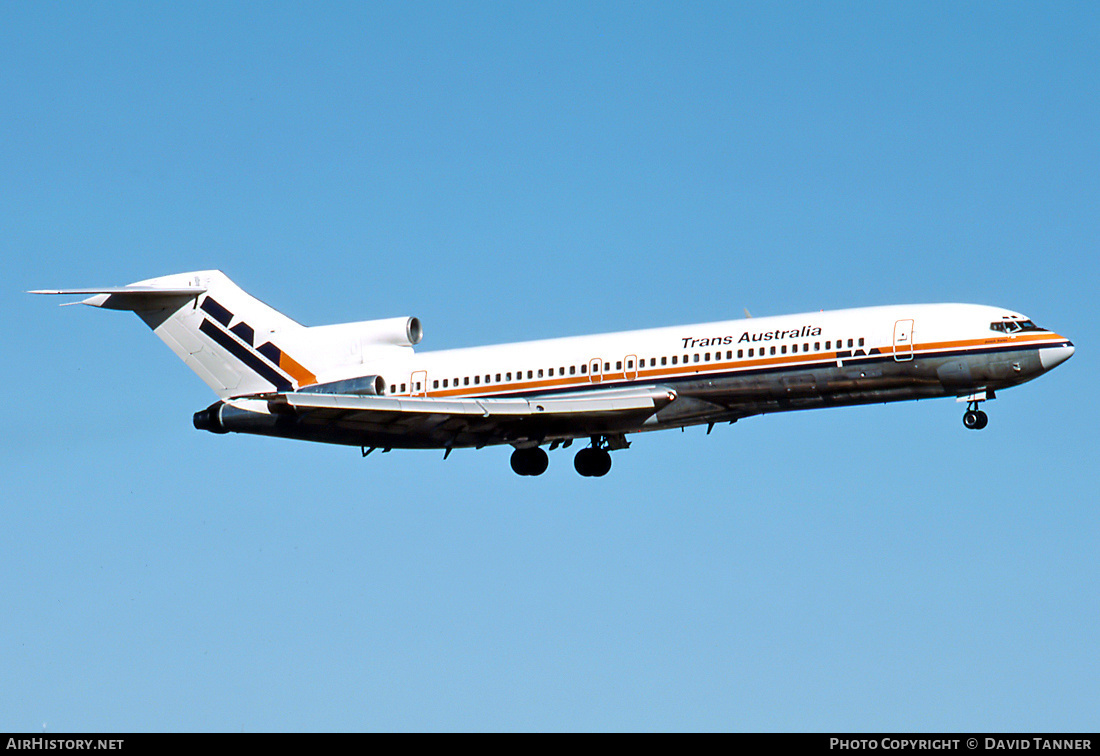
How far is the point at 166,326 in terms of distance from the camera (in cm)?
4738

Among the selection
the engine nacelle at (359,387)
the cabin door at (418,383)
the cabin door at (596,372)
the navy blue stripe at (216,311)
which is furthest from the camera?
the navy blue stripe at (216,311)

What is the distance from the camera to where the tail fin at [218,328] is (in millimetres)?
46188

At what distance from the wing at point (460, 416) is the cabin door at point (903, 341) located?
19.7ft

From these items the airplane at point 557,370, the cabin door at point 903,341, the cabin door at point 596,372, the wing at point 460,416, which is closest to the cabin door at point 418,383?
the airplane at point 557,370

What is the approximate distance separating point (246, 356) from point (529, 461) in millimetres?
9474

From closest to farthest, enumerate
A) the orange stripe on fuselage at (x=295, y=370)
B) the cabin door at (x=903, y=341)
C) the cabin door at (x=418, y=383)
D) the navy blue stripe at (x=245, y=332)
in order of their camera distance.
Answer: the cabin door at (x=903, y=341), the cabin door at (x=418, y=383), the orange stripe on fuselage at (x=295, y=370), the navy blue stripe at (x=245, y=332)

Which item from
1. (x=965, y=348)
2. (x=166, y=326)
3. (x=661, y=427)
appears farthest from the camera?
(x=166, y=326)

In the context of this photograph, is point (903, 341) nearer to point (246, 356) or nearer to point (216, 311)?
point (246, 356)

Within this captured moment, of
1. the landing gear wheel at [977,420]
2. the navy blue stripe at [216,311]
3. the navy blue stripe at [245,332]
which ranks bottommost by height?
the landing gear wheel at [977,420]

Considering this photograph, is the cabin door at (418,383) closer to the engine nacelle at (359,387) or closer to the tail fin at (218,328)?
the engine nacelle at (359,387)

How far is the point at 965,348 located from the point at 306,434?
62.1ft
